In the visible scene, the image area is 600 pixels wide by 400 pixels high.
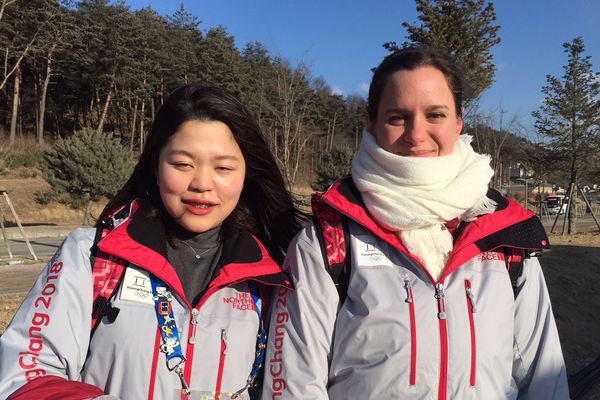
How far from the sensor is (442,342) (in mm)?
1692

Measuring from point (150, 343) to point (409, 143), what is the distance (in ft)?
3.88

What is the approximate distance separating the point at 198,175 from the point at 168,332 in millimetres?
Result: 592

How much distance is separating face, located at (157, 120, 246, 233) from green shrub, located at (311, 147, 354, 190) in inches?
979

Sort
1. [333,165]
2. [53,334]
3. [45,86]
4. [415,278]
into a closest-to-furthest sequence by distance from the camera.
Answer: [53,334], [415,278], [333,165], [45,86]

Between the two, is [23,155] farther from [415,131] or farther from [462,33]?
[415,131]

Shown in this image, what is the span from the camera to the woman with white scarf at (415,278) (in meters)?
1.69

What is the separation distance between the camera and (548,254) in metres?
11.5

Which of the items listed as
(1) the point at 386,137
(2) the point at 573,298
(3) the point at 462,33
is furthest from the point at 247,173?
(3) the point at 462,33

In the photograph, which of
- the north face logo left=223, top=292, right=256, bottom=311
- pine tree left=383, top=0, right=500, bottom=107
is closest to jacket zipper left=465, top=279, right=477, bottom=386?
the north face logo left=223, top=292, right=256, bottom=311

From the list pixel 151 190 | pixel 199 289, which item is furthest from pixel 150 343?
pixel 151 190

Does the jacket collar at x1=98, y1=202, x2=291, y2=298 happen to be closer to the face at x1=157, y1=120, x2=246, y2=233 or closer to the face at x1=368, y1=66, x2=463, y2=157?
the face at x1=157, y1=120, x2=246, y2=233

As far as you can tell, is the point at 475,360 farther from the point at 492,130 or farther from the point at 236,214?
the point at 492,130

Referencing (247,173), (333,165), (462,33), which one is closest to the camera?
(247,173)

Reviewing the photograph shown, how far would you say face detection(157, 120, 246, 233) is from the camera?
1921 mm
